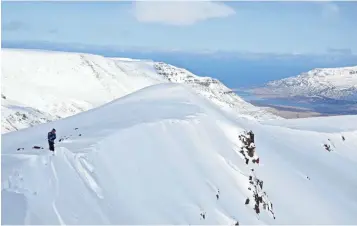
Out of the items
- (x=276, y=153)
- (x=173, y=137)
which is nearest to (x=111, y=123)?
(x=173, y=137)

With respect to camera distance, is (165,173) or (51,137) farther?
(165,173)

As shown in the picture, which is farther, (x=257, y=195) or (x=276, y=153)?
(x=276, y=153)

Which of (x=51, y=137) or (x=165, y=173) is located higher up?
(x=51, y=137)

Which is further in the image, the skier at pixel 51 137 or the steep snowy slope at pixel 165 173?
the skier at pixel 51 137

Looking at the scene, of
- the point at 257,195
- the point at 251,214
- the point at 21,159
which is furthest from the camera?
the point at 257,195

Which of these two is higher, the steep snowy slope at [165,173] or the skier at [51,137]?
the skier at [51,137]

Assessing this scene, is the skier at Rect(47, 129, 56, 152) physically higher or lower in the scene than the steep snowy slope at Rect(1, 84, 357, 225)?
higher

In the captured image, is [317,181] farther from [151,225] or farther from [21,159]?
[21,159]

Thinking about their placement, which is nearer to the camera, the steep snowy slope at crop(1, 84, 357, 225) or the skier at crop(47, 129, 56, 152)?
the steep snowy slope at crop(1, 84, 357, 225)
